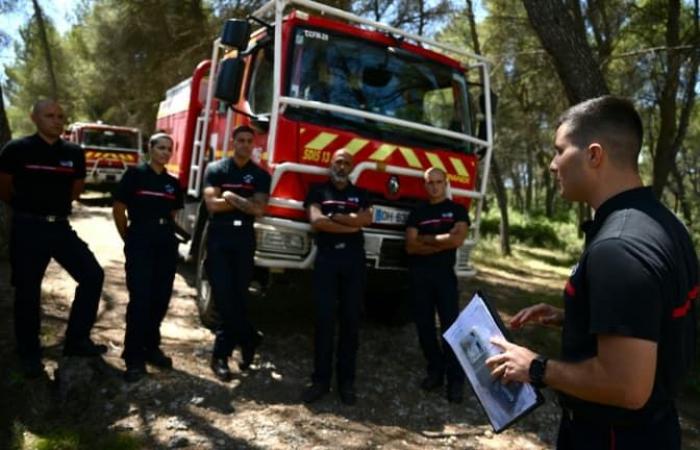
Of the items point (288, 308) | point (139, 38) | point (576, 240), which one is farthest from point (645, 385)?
point (576, 240)

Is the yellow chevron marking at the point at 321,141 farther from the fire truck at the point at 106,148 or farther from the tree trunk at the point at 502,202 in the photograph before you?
the fire truck at the point at 106,148

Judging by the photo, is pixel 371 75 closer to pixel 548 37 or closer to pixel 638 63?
pixel 548 37

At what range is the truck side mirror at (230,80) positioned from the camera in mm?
4785

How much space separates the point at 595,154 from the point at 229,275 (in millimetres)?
3460

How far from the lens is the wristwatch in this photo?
1750 millimetres

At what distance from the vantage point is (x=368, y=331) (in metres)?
6.34

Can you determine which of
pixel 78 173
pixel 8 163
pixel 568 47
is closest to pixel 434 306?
pixel 568 47

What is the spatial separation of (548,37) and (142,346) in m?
4.42

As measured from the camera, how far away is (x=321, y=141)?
488cm

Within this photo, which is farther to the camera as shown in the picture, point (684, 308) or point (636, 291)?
point (684, 308)

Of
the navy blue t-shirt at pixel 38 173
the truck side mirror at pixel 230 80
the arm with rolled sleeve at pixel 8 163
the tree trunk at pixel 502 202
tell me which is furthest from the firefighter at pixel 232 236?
the tree trunk at pixel 502 202

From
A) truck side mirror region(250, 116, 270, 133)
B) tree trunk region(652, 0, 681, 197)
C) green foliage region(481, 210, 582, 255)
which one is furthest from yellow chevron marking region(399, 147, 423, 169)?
green foliage region(481, 210, 582, 255)

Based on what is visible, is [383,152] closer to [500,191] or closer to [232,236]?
[232,236]

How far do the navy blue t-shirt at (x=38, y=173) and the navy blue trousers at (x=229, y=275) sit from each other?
3.65 ft
